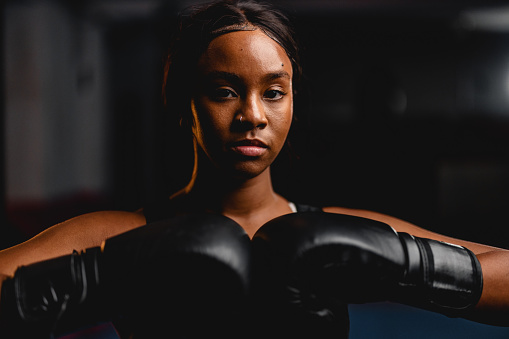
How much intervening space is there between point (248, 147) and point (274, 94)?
0.42 feet

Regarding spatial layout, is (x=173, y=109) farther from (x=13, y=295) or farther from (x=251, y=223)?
(x=13, y=295)

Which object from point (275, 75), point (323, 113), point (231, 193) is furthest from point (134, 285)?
point (323, 113)

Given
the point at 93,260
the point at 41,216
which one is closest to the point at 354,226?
the point at 93,260

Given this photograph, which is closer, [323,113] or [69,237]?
[69,237]

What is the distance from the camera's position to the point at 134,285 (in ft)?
2.19

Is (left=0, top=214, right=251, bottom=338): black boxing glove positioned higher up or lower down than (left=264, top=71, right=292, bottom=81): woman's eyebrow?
lower down

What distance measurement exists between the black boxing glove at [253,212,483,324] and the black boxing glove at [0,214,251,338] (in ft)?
0.25

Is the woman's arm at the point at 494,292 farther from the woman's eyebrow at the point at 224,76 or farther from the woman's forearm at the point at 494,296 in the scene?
the woman's eyebrow at the point at 224,76

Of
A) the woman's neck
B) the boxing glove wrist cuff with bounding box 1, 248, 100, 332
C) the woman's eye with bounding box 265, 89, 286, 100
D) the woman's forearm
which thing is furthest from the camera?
the woman's neck

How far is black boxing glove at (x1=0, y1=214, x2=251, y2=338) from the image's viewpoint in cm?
67

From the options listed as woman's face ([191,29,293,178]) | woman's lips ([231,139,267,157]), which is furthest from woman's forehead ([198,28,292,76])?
woman's lips ([231,139,267,157])

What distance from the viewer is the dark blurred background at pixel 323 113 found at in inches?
129

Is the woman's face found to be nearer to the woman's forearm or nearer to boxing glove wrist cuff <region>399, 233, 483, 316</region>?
boxing glove wrist cuff <region>399, 233, 483, 316</region>

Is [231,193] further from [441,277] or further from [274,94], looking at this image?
[441,277]
